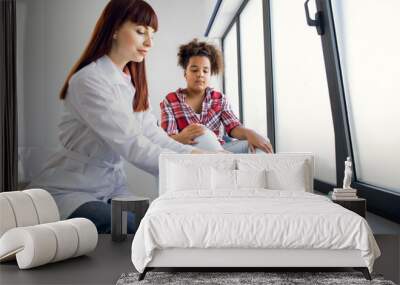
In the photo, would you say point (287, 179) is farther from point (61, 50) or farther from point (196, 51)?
point (61, 50)

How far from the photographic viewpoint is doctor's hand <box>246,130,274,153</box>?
5.94 metres

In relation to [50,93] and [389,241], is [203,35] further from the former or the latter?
[389,241]

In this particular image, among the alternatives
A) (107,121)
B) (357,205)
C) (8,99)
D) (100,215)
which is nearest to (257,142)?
(357,205)

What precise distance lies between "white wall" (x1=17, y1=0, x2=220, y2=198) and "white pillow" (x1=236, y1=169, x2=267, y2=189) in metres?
1.00

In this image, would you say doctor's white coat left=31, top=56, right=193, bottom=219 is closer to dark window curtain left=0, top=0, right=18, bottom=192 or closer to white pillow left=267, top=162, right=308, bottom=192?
dark window curtain left=0, top=0, right=18, bottom=192

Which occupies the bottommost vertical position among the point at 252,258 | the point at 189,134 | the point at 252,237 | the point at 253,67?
the point at 252,258

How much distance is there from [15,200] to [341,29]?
9.81 ft

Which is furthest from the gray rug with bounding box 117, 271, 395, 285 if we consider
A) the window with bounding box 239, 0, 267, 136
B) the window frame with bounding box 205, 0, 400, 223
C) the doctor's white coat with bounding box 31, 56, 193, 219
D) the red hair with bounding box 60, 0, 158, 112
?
the red hair with bounding box 60, 0, 158, 112

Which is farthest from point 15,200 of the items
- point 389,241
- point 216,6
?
point 389,241

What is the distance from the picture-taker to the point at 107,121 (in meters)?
5.82

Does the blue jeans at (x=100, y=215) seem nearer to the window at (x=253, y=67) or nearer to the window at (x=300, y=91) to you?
the window at (x=253, y=67)

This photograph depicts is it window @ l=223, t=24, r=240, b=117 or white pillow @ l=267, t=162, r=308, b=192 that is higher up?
window @ l=223, t=24, r=240, b=117

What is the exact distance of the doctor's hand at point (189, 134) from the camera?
5840mm

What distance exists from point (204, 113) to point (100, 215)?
1414mm
